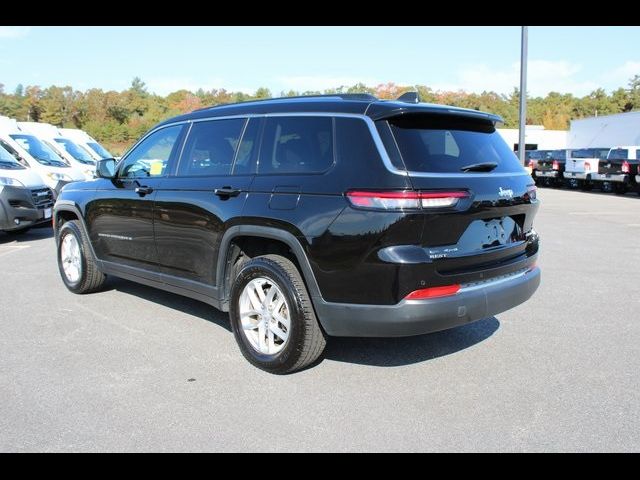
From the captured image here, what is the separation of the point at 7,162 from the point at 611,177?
2063 cm

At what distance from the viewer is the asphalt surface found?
3230mm

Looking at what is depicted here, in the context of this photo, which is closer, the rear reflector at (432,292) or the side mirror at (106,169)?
the rear reflector at (432,292)

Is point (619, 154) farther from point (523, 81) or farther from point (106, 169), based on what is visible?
point (106, 169)

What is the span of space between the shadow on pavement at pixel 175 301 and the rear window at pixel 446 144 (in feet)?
7.41

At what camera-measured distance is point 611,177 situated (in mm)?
22703

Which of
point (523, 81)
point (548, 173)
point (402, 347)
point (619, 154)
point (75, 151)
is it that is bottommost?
point (548, 173)

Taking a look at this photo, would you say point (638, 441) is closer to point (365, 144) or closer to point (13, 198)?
point (365, 144)

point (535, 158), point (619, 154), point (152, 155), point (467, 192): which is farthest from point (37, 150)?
point (535, 158)

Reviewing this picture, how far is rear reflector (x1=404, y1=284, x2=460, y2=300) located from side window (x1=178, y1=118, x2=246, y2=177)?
1.80 m

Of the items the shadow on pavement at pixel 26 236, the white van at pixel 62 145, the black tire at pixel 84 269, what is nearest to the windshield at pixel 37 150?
the white van at pixel 62 145

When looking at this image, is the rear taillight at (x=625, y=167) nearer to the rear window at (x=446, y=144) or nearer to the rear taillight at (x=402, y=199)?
the rear window at (x=446, y=144)

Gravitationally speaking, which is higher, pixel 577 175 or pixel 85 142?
pixel 85 142

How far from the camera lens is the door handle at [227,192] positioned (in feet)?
14.2
